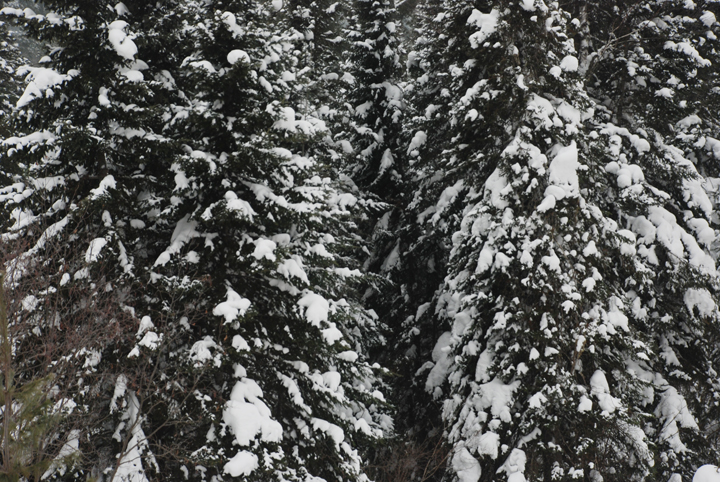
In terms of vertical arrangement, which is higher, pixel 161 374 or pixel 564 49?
pixel 564 49

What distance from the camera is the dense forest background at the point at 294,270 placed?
6844 mm

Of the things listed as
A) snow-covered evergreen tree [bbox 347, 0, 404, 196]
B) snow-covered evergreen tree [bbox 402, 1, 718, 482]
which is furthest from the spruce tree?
snow-covered evergreen tree [bbox 347, 0, 404, 196]

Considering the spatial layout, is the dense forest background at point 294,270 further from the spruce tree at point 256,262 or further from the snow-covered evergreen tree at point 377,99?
the snow-covered evergreen tree at point 377,99

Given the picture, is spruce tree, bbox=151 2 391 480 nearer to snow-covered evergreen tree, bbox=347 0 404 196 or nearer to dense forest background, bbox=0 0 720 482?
dense forest background, bbox=0 0 720 482

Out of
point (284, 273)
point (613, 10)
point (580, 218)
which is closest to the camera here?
point (284, 273)

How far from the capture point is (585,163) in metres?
8.88

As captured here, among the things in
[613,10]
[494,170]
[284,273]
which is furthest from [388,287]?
[613,10]

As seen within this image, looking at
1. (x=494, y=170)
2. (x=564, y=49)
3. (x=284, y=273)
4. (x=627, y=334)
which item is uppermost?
(x=564, y=49)

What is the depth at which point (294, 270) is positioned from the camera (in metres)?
7.66

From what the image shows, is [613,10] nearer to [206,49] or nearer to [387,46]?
[387,46]

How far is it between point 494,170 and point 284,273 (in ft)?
16.1

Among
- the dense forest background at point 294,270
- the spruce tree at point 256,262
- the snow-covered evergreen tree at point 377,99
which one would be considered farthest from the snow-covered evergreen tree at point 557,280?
the snow-covered evergreen tree at point 377,99

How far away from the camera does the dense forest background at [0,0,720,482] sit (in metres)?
6.84

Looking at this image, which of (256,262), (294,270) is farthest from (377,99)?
(256,262)
